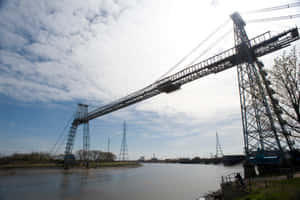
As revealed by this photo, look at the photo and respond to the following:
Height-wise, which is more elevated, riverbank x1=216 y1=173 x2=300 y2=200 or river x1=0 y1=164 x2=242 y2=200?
riverbank x1=216 y1=173 x2=300 y2=200

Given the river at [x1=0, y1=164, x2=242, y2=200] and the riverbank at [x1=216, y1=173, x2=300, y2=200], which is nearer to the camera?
the riverbank at [x1=216, y1=173, x2=300, y2=200]

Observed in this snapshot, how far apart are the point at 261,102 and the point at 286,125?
11.5ft

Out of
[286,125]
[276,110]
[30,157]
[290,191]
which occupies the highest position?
[276,110]

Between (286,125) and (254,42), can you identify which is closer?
(286,125)

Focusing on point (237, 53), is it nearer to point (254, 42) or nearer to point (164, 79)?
point (254, 42)

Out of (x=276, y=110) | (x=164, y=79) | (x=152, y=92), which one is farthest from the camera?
(x=152, y=92)

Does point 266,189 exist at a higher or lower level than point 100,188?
higher

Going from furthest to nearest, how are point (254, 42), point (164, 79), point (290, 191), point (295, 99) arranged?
point (164, 79) → point (254, 42) → point (295, 99) → point (290, 191)

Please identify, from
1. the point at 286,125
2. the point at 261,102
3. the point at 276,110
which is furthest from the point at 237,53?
the point at 286,125

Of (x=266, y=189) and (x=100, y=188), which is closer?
(x=266, y=189)

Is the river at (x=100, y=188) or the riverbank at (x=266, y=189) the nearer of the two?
the riverbank at (x=266, y=189)

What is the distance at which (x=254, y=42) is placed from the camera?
16.1 meters

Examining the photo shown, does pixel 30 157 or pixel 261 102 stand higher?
pixel 261 102

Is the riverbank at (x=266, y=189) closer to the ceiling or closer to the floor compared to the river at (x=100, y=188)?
closer to the ceiling
